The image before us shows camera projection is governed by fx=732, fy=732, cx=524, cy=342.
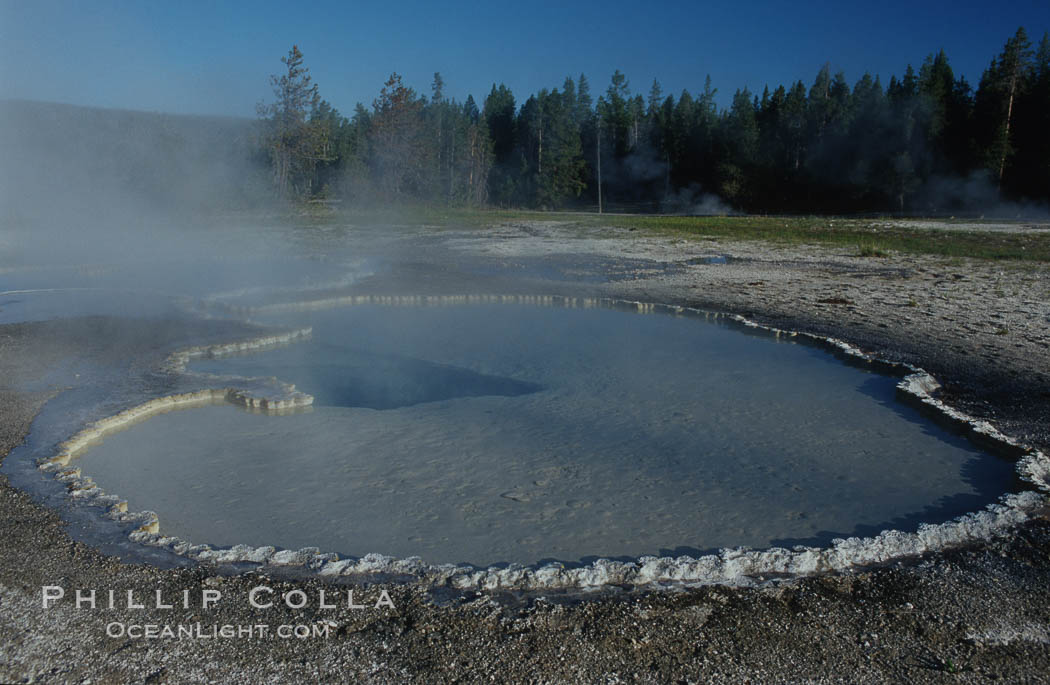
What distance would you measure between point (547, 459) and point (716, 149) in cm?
3352

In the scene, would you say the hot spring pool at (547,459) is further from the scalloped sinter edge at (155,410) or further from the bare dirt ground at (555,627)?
the bare dirt ground at (555,627)

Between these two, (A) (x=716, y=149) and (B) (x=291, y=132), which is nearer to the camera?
(B) (x=291, y=132)

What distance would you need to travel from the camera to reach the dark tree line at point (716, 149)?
26469 millimetres

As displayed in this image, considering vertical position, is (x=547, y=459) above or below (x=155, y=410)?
below

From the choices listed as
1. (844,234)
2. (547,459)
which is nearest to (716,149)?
(844,234)

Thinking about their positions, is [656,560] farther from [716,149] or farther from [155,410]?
[716,149]

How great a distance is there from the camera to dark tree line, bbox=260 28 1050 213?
26469 mm

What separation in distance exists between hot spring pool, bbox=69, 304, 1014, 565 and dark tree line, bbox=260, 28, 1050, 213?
17.8m

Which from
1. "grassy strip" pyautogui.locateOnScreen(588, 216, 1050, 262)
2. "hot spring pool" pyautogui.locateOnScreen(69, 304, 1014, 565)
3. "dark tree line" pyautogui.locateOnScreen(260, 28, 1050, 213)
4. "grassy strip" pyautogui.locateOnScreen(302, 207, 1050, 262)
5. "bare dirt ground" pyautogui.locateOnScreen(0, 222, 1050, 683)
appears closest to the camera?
"bare dirt ground" pyautogui.locateOnScreen(0, 222, 1050, 683)

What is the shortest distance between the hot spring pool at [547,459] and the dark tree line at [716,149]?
58.4 feet

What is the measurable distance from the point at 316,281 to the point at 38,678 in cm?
815

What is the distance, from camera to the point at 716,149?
34.6 metres

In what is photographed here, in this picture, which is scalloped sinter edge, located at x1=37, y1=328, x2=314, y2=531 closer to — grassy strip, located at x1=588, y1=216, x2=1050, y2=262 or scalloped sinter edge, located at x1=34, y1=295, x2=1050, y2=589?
scalloped sinter edge, located at x1=34, y1=295, x2=1050, y2=589

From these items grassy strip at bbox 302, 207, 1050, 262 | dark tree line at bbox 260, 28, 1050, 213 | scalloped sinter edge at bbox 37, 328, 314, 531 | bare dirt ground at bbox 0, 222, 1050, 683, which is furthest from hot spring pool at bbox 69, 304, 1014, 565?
dark tree line at bbox 260, 28, 1050, 213
